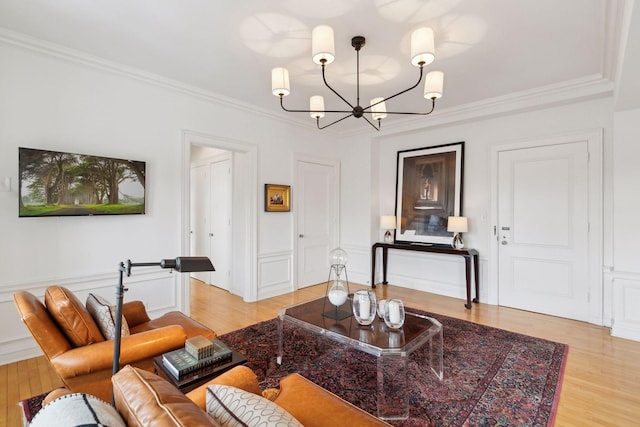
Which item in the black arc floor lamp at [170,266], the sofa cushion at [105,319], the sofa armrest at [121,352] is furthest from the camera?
the sofa cushion at [105,319]

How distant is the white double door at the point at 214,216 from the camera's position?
496 cm

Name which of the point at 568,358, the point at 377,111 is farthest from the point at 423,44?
the point at 568,358

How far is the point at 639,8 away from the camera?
5.69 feet

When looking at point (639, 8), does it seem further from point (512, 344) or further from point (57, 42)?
point (57, 42)

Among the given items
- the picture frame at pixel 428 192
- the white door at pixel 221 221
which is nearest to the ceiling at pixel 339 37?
the picture frame at pixel 428 192

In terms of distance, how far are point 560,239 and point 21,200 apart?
18.0ft

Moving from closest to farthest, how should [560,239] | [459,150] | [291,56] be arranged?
[291,56]
[560,239]
[459,150]

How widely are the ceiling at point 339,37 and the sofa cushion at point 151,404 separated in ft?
7.70

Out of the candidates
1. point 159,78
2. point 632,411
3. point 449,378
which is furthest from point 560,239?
point 159,78

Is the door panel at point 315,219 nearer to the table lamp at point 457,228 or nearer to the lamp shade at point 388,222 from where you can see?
the lamp shade at point 388,222

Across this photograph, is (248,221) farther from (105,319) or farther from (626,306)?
(626,306)

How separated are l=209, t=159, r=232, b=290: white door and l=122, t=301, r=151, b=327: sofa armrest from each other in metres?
2.37

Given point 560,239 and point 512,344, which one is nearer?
point 512,344

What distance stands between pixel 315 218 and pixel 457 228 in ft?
7.26
